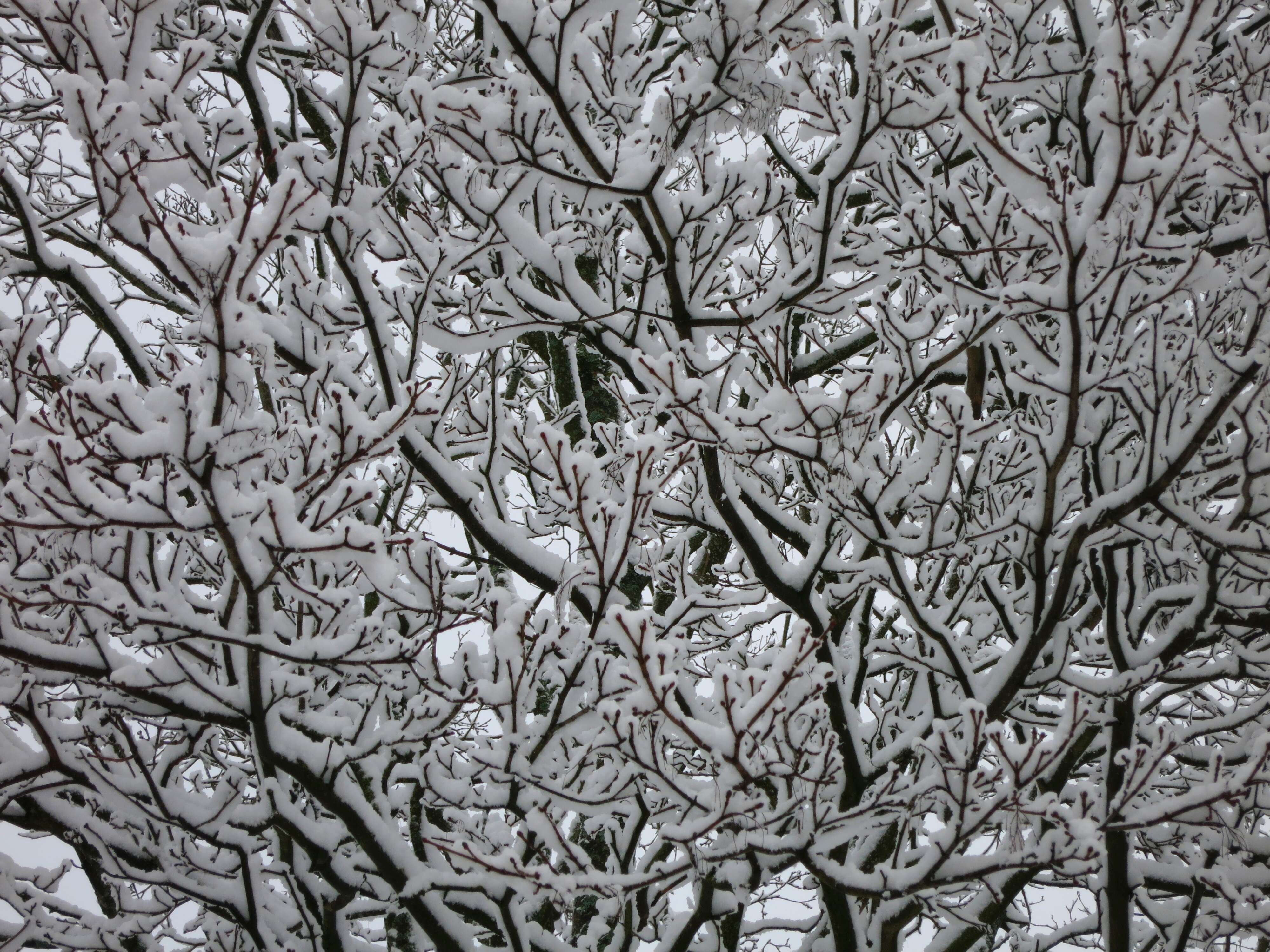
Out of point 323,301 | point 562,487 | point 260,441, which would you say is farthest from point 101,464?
point 323,301

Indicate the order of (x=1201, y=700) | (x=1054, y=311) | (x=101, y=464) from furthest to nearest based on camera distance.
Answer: (x=1201, y=700) < (x=1054, y=311) < (x=101, y=464)

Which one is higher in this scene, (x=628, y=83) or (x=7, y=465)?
(x=628, y=83)

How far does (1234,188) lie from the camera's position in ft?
8.18

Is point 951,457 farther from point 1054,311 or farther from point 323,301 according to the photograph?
point 323,301

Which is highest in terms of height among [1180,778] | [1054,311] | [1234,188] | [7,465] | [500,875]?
[1234,188]

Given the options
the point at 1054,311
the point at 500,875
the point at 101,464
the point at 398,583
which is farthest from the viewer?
the point at 398,583

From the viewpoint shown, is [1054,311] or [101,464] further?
[1054,311]

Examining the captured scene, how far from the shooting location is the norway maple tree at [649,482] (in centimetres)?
210

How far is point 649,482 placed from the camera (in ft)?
7.48

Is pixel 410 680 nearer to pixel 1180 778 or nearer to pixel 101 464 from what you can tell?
pixel 101 464

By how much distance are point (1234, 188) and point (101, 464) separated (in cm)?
302

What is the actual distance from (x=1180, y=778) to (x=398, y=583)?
364 cm

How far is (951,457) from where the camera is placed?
111 inches

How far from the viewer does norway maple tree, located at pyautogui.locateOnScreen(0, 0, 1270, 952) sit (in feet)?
6.88
